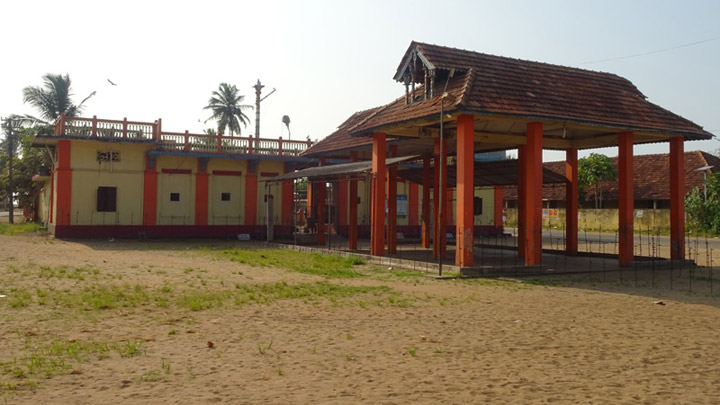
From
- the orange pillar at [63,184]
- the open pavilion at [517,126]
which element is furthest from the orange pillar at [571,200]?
the orange pillar at [63,184]

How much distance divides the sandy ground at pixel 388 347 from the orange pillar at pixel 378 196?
500 centimetres

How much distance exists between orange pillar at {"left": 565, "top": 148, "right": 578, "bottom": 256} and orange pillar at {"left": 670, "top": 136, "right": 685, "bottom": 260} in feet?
9.15

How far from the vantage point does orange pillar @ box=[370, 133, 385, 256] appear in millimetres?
16125

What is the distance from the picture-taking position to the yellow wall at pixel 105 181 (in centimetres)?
2422

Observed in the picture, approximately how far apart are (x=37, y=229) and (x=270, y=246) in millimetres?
14251

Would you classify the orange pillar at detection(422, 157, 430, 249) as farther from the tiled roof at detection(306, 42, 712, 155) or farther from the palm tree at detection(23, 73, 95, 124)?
the palm tree at detection(23, 73, 95, 124)

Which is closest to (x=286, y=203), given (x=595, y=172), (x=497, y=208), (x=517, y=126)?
(x=497, y=208)

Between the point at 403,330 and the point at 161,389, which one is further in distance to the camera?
the point at 403,330

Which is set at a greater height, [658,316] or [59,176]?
[59,176]

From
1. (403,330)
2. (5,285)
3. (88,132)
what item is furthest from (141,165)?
(403,330)

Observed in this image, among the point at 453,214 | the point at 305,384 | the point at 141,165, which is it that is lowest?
the point at 305,384

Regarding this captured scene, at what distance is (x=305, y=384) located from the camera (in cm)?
520

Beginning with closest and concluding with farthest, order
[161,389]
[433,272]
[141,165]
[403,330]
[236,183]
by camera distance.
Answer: [161,389] → [403,330] → [433,272] → [141,165] → [236,183]

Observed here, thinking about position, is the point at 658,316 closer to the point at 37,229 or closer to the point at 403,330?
the point at 403,330
